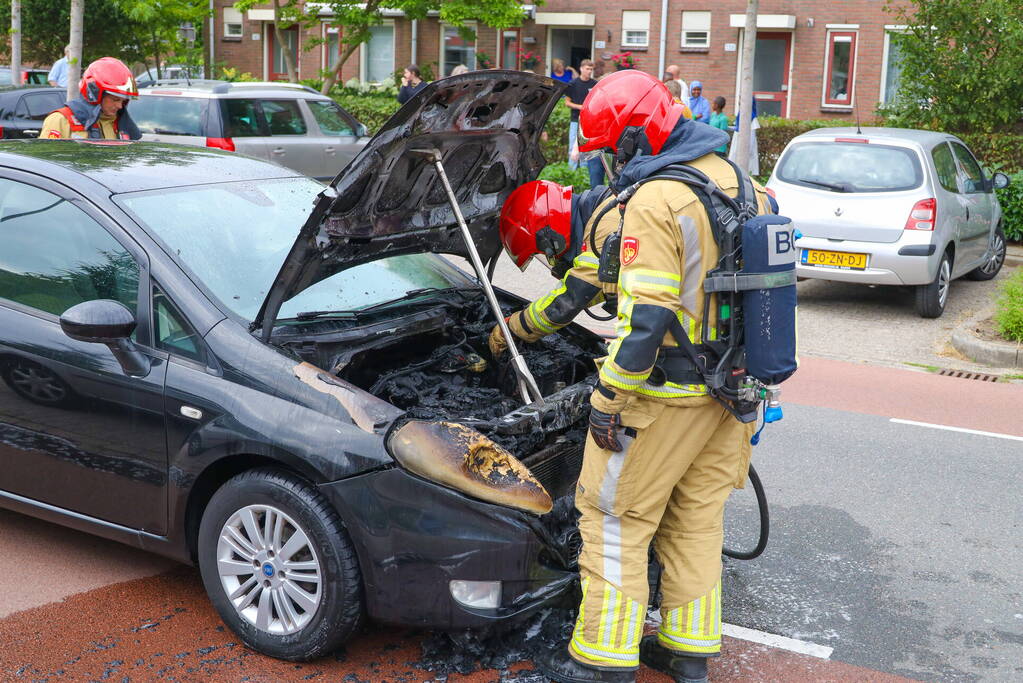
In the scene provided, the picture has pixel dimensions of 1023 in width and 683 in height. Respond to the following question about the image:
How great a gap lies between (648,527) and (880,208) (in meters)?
7.24

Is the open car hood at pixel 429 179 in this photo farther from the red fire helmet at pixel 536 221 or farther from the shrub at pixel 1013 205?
the shrub at pixel 1013 205

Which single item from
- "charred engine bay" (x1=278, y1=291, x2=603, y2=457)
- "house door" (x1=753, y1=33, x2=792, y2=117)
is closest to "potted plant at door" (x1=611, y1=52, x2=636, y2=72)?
"house door" (x1=753, y1=33, x2=792, y2=117)

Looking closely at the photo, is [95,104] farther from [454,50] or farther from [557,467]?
[454,50]

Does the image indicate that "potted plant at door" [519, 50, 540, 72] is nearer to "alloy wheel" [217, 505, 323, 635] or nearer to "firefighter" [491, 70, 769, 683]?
"firefighter" [491, 70, 769, 683]

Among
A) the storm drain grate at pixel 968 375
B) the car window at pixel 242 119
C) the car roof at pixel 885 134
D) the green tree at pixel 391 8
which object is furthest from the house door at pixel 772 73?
the storm drain grate at pixel 968 375

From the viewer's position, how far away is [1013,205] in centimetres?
1352

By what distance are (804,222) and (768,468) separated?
4723 millimetres

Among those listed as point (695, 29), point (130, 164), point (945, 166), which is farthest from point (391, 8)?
point (130, 164)

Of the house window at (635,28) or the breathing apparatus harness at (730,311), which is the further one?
the house window at (635,28)

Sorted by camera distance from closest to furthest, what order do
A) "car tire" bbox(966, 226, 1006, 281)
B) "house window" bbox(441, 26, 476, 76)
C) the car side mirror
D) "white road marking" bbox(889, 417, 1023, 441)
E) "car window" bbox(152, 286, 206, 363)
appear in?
the car side mirror < "car window" bbox(152, 286, 206, 363) < "white road marking" bbox(889, 417, 1023, 441) < "car tire" bbox(966, 226, 1006, 281) < "house window" bbox(441, 26, 476, 76)

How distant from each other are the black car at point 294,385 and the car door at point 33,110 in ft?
39.0

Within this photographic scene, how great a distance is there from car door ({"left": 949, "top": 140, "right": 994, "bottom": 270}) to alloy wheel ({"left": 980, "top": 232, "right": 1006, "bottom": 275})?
1.45 ft

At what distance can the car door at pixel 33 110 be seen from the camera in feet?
51.1

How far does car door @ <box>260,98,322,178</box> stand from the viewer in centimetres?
1417
